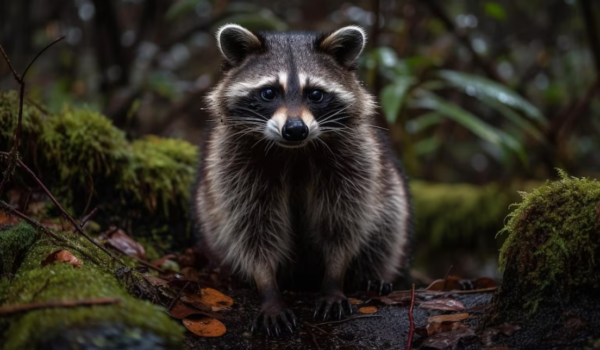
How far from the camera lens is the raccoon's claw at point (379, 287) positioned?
4.20m

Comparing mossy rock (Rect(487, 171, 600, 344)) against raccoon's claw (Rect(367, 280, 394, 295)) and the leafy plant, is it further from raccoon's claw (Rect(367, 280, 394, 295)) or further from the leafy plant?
the leafy plant

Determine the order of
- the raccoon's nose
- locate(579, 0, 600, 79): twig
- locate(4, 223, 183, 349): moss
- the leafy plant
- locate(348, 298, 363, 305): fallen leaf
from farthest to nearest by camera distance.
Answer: locate(579, 0, 600, 79): twig < the leafy plant < locate(348, 298, 363, 305): fallen leaf < the raccoon's nose < locate(4, 223, 183, 349): moss

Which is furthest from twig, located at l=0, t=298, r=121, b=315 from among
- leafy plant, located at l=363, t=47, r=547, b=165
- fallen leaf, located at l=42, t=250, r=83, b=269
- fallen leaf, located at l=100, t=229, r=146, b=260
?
leafy plant, located at l=363, t=47, r=547, b=165

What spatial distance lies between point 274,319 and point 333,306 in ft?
1.39

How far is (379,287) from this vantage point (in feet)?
14.0

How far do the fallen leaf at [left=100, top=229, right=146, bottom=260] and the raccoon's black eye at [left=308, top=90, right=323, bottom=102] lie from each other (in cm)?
167

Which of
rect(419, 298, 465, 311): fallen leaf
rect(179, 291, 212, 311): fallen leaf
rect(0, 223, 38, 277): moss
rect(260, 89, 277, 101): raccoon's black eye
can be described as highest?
rect(260, 89, 277, 101): raccoon's black eye

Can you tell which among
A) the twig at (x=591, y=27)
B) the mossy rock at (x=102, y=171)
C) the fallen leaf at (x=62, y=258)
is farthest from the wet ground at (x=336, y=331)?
the twig at (x=591, y=27)

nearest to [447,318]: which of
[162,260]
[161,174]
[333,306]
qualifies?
[333,306]

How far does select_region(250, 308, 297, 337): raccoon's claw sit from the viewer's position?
3.22 m

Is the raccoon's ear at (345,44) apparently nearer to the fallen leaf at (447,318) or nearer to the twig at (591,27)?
the fallen leaf at (447,318)

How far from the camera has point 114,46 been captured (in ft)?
24.6

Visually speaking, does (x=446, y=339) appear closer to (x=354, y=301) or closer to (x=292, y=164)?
(x=354, y=301)

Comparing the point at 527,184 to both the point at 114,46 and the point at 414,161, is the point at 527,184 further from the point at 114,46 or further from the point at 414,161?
the point at 114,46
